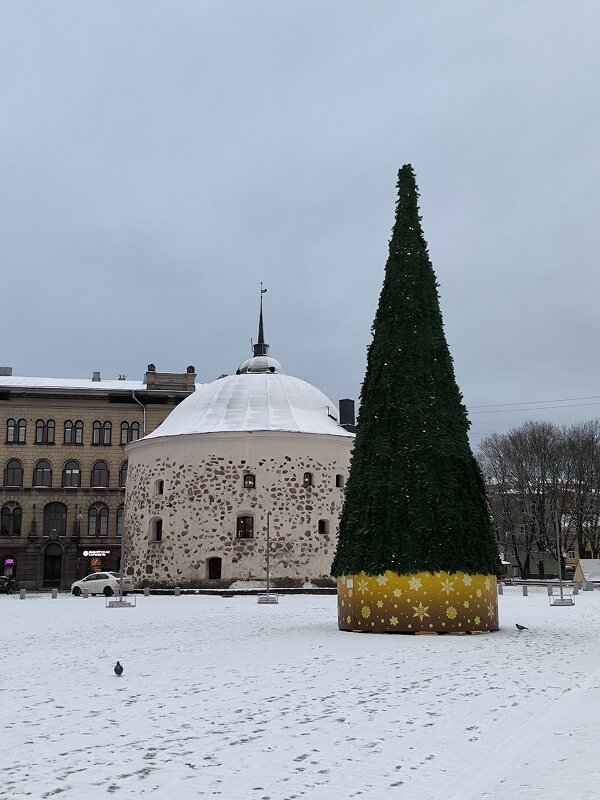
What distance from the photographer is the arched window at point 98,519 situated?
60250 mm

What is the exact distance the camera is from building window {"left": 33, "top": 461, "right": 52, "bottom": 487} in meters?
60.0

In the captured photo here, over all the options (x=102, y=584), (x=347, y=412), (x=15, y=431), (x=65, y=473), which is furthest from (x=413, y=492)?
(x=15, y=431)

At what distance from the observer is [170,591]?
4247cm

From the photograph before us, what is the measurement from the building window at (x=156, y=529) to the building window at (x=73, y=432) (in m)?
17.8

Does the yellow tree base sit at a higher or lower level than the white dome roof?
lower

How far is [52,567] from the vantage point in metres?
59.2

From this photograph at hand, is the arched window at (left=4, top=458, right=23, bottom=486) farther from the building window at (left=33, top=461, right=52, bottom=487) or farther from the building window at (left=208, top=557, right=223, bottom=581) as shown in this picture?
the building window at (left=208, top=557, right=223, bottom=581)

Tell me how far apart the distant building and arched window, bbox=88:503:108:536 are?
1418 cm

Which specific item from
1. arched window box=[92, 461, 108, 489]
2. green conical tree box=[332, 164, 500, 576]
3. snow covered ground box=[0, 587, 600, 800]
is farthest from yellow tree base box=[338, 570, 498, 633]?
arched window box=[92, 461, 108, 489]

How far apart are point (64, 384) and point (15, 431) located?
5241 mm

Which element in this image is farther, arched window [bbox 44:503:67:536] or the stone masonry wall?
arched window [bbox 44:503:67:536]

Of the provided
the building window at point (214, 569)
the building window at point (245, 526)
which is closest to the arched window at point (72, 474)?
the building window at point (214, 569)

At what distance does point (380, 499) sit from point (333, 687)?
27.8 feet

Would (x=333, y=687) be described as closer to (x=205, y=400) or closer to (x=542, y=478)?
(x=205, y=400)
